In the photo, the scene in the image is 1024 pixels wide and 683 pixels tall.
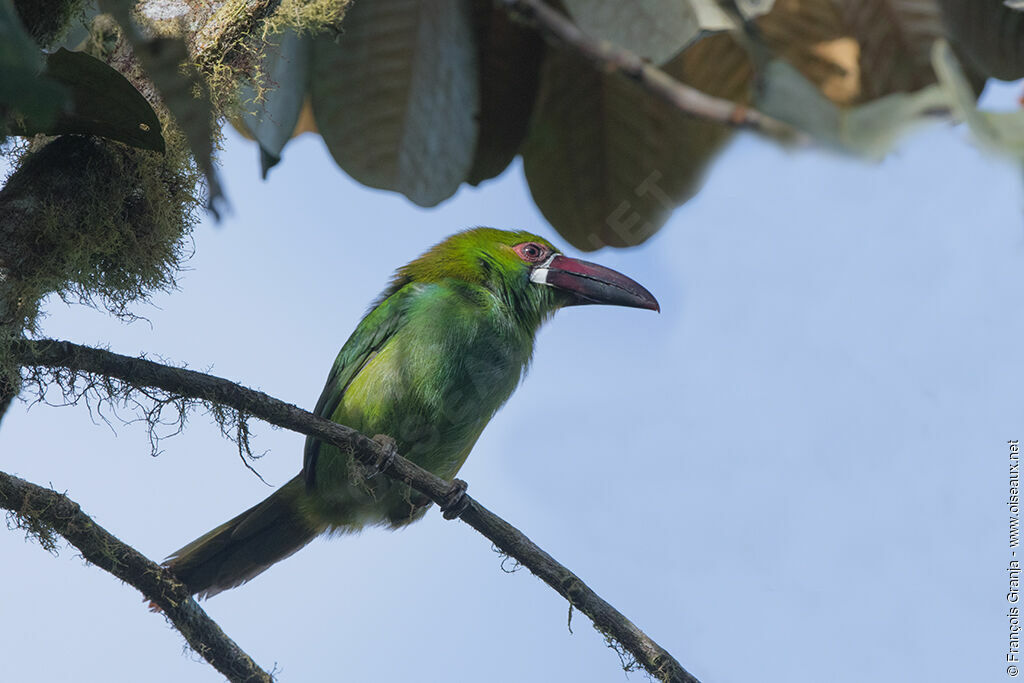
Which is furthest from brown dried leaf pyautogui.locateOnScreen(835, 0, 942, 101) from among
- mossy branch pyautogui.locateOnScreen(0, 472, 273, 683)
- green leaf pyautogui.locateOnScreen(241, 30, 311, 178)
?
mossy branch pyautogui.locateOnScreen(0, 472, 273, 683)

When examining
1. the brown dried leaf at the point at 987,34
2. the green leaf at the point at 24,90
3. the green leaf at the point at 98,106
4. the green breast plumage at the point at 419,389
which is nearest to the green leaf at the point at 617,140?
the brown dried leaf at the point at 987,34

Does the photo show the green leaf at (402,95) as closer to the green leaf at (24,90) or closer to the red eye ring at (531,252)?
the green leaf at (24,90)

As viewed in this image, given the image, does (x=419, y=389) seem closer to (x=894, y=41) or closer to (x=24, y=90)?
(x=894, y=41)

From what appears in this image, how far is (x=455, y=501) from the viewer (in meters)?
2.29

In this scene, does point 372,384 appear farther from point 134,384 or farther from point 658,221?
point 658,221

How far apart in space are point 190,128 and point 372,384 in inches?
86.3

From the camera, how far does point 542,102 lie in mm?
1631

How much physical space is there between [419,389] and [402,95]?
55.6 inches

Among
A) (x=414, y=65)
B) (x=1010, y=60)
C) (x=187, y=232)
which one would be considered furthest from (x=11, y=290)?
(x=1010, y=60)

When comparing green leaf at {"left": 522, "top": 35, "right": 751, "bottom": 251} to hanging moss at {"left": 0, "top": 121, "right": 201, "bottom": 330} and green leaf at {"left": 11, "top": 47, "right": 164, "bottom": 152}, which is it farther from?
hanging moss at {"left": 0, "top": 121, "right": 201, "bottom": 330}

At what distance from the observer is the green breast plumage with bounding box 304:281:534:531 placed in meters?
2.86

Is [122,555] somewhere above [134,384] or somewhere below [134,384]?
below

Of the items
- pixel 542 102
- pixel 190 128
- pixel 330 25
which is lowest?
pixel 190 128

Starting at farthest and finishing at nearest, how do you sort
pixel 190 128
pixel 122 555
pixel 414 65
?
pixel 122 555, pixel 414 65, pixel 190 128
